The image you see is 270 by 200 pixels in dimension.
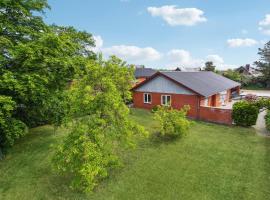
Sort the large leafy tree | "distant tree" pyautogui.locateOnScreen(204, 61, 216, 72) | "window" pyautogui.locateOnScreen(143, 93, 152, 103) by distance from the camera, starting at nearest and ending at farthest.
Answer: the large leafy tree → "window" pyautogui.locateOnScreen(143, 93, 152, 103) → "distant tree" pyautogui.locateOnScreen(204, 61, 216, 72)

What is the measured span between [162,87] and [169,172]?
14045mm

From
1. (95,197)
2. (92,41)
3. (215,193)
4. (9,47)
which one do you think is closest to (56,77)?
Result: (9,47)

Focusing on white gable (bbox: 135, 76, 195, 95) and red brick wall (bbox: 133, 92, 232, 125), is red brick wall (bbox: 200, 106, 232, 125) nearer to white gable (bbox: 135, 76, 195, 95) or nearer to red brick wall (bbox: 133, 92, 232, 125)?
red brick wall (bbox: 133, 92, 232, 125)

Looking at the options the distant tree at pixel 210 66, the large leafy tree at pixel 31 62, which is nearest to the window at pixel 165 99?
the large leafy tree at pixel 31 62

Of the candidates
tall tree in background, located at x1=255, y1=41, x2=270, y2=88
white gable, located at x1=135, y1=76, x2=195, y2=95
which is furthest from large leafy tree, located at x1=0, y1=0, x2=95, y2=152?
tall tree in background, located at x1=255, y1=41, x2=270, y2=88

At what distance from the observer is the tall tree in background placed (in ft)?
160

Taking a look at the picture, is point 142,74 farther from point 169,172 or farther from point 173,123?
point 169,172

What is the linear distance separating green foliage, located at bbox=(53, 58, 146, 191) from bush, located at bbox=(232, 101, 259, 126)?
12079mm

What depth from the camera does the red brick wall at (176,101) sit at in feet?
69.3

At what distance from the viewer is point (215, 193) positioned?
8.68m

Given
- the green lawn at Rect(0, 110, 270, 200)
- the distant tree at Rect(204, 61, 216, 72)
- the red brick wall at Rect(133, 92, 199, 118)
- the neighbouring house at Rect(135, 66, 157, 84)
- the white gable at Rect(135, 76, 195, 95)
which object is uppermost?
the distant tree at Rect(204, 61, 216, 72)

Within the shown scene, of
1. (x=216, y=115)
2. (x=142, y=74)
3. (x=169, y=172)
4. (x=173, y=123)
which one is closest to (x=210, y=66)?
(x=142, y=74)

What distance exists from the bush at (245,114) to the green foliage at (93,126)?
12.1 m

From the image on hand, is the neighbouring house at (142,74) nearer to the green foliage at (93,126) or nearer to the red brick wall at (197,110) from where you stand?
the red brick wall at (197,110)
